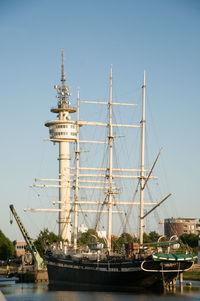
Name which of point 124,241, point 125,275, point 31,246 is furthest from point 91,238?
point 125,275

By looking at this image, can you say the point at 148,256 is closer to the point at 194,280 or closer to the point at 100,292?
the point at 100,292

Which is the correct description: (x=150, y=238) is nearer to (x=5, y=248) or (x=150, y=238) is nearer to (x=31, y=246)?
(x=5, y=248)

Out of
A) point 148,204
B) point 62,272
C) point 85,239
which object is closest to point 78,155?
point 148,204

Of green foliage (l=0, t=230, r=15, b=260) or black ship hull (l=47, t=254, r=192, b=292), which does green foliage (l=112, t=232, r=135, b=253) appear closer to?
black ship hull (l=47, t=254, r=192, b=292)

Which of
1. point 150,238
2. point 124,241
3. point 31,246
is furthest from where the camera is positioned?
point 150,238

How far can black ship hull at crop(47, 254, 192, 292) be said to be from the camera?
6925 centimetres

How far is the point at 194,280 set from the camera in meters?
90.7

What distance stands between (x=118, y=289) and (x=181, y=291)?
7.70 meters

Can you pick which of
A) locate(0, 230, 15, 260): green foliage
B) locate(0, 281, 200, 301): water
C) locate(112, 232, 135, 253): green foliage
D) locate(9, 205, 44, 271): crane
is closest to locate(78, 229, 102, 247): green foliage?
locate(112, 232, 135, 253): green foliage

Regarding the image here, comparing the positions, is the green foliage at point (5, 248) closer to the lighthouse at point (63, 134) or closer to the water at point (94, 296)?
the lighthouse at point (63, 134)

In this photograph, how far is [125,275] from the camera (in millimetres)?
71375

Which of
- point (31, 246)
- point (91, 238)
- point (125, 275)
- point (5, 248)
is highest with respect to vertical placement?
point (91, 238)

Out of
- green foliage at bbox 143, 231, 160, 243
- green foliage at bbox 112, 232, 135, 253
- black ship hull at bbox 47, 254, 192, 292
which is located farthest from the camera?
green foliage at bbox 143, 231, 160, 243

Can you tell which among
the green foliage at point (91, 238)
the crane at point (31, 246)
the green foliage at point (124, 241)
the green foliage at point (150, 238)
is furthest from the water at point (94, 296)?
the green foliage at point (150, 238)
